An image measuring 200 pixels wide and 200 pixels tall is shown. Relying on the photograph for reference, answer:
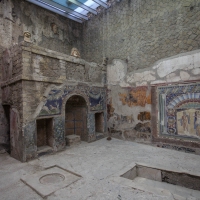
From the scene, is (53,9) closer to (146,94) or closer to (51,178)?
(146,94)

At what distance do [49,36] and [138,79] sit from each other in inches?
176

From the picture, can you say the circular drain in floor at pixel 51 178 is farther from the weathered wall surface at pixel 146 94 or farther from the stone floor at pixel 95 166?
the weathered wall surface at pixel 146 94

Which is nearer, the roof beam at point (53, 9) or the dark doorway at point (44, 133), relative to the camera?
the dark doorway at point (44, 133)

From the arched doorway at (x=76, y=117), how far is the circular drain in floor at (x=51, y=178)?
2.68m

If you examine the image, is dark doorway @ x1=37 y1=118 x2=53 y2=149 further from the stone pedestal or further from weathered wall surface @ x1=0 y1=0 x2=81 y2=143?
weathered wall surface @ x1=0 y1=0 x2=81 y2=143

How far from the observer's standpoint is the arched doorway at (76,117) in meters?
6.11

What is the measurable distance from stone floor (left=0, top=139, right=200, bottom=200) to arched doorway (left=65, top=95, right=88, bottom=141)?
2.26ft

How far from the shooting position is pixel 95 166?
3850 mm

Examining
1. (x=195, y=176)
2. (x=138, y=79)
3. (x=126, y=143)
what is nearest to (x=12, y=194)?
(x=195, y=176)

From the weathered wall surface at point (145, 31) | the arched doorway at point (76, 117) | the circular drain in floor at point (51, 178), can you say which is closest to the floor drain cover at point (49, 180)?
the circular drain in floor at point (51, 178)

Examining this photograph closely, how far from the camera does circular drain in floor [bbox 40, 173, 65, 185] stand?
10.3ft

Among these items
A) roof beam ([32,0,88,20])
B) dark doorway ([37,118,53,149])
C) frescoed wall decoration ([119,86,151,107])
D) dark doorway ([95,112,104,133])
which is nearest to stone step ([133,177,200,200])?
frescoed wall decoration ([119,86,151,107])

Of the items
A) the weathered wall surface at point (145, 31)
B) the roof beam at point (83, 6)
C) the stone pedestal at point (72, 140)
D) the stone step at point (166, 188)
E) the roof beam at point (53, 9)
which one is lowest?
the stone step at point (166, 188)

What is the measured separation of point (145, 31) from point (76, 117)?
4.13 m
